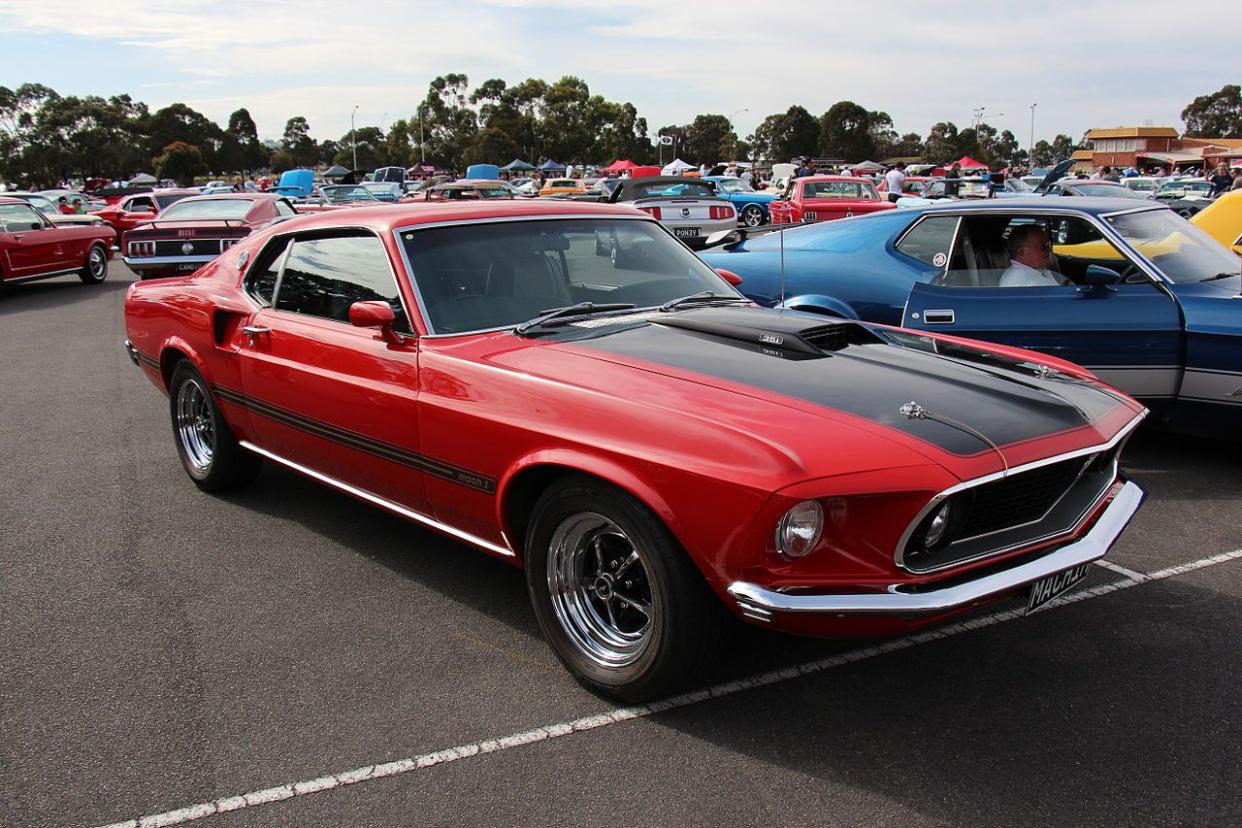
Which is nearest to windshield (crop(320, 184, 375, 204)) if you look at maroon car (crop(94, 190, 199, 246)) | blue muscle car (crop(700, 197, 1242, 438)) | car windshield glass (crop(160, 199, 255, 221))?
maroon car (crop(94, 190, 199, 246))

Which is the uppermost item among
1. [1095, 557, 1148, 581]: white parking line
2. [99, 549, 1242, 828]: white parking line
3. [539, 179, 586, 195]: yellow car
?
[539, 179, 586, 195]: yellow car

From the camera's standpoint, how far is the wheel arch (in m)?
2.74

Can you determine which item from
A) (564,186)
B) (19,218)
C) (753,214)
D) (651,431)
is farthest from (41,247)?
(564,186)

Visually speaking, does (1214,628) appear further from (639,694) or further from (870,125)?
(870,125)

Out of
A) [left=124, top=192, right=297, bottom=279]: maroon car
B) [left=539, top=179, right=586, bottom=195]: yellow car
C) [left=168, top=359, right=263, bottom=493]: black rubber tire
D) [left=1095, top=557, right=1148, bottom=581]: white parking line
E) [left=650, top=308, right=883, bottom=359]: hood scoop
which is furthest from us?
[left=539, top=179, right=586, bottom=195]: yellow car

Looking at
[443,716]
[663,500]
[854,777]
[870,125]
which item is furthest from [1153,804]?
[870,125]

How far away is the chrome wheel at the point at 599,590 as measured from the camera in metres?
3.03

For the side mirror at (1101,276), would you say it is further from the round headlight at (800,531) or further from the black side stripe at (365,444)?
the black side stripe at (365,444)

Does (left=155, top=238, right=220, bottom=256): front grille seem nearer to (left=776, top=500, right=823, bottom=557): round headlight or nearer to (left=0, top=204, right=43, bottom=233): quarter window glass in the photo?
(left=0, top=204, right=43, bottom=233): quarter window glass

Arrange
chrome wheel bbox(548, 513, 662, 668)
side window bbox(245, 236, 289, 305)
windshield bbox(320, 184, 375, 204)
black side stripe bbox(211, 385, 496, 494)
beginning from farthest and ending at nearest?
windshield bbox(320, 184, 375, 204)
side window bbox(245, 236, 289, 305)
black side stripe bbox(211, 385, 496, 494)
chrome wheel bbox(548, 513, 662, 668)

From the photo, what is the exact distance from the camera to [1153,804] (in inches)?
98.7

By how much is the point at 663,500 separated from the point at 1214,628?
2.22 meters

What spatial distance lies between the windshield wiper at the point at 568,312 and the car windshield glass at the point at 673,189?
45.2 feet

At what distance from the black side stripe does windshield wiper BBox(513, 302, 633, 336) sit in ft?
1.87
